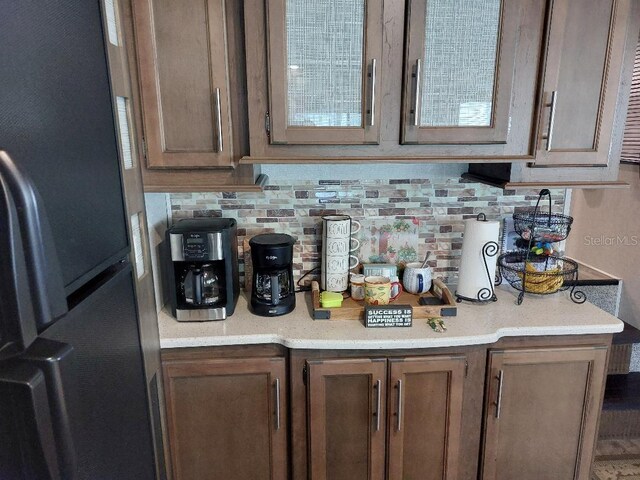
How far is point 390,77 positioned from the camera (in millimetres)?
1466

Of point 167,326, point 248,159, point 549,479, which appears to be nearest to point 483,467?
point 549,479

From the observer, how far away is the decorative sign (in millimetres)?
1588

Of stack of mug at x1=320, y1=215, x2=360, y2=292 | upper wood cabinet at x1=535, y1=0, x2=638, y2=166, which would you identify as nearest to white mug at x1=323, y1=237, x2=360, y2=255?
stack of mug at x1=320, y1=215, x2=360, y2=292

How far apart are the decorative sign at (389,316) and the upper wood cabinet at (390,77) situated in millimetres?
564

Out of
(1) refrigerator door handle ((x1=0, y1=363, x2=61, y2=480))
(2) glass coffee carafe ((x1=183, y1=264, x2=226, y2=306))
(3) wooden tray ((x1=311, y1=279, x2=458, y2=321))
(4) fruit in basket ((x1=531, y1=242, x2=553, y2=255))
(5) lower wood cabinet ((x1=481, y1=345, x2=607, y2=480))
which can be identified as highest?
(1) refrigerator door handle ((x1=0, y1=363, x2=61, y2=480))

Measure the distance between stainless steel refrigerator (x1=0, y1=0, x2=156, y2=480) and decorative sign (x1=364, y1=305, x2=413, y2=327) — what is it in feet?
2.77

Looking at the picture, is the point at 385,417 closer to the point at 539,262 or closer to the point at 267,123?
the point at 539,262

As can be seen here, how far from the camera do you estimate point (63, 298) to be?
0.57 metres

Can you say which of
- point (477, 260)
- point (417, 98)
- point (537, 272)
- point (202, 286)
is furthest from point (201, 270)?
point (537, 272)

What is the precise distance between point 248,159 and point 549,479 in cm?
173

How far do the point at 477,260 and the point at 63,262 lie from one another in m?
1.50

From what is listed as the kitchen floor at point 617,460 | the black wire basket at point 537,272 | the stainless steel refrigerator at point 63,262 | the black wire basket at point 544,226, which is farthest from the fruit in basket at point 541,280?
the stainless steel refrigerator at point 63,262

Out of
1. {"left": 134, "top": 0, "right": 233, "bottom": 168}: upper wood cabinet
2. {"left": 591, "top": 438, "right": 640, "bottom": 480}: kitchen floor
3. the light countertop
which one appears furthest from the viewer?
{"left": 591, "top": 438, "right": 640, "bottom": 480}: kitchen floor

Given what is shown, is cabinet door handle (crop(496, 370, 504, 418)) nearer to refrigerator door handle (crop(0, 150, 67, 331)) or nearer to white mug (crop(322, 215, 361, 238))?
white mug (crop(322, 215, 361, 238))
